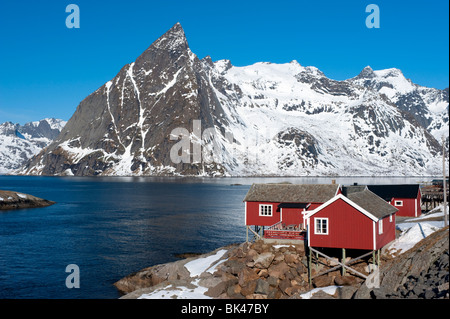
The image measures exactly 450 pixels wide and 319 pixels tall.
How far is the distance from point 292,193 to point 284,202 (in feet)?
4.33

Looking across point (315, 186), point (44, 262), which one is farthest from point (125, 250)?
point (315, 186)

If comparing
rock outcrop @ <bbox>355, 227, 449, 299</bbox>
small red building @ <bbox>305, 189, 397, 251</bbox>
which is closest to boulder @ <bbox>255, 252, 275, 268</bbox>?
small red building @ <bbox>305, 189, 397, 251</bbox>

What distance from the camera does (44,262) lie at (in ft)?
164

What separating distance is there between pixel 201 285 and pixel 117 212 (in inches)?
2649

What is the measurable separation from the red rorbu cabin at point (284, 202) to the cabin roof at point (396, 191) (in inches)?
952

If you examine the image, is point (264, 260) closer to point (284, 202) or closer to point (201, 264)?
point (201, 264)

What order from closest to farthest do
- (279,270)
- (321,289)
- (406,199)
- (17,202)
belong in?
1. (321,289)
2. (279,270)
3. (406,199)
4. (17,202)

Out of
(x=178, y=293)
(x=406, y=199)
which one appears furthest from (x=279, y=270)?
(x=406, y=199)

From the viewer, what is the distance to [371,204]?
36594mm

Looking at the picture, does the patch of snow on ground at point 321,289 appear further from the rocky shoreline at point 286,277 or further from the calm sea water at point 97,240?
Result: the calm sea water at point 97,240

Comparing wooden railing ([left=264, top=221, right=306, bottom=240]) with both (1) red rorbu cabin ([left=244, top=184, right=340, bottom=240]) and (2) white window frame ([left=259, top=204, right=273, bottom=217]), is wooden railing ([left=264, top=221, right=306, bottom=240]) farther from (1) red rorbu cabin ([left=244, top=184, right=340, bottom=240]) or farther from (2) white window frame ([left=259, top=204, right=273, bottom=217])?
(2) white window frame ([left=259, top=204, right=273, bottom=217])

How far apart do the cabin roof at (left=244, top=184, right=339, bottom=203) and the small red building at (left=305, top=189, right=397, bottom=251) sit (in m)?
7.77

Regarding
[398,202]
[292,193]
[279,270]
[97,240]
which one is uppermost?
[292,193]

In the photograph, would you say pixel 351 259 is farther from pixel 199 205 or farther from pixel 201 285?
pixel 199 205
